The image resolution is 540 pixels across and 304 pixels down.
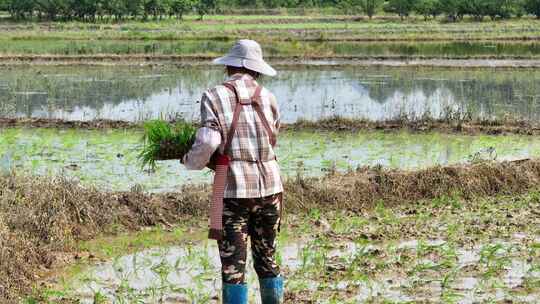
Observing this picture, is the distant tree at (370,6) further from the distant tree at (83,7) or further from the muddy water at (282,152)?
the muddy water at (282,152)

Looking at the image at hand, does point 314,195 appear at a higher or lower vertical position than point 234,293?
lower

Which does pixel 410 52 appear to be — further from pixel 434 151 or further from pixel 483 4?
pixel 483 4

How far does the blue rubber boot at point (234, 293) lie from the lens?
12.8ft

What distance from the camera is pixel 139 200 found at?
676 cm

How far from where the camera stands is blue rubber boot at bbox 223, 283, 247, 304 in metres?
3.89

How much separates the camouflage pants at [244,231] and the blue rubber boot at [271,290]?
77 mm

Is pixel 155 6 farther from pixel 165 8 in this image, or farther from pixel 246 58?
pixel 246 58

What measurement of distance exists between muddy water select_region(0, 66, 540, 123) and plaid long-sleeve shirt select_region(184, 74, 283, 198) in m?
8.38

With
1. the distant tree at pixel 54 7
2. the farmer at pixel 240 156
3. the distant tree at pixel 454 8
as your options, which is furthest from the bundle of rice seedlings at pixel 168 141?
the distant tree at pixel 454 8

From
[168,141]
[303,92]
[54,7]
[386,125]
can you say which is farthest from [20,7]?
[168,141]

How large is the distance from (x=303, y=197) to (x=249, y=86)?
11.2ft

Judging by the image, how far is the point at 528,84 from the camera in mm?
17781

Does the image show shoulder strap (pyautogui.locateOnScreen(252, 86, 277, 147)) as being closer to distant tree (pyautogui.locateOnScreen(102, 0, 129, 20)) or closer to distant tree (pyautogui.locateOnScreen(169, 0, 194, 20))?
distant tree (pyautogui.locateOnScreen(102, 0, 129, 20))

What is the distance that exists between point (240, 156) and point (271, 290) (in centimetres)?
72
